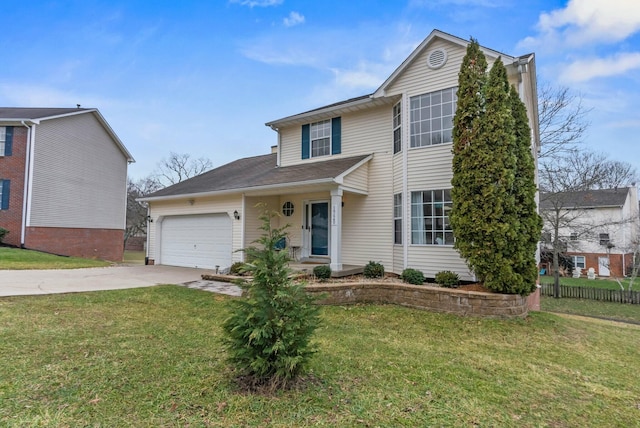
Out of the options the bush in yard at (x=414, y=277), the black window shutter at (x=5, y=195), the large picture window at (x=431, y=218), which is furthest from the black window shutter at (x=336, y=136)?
the black window shutter at (x=5, y=195)

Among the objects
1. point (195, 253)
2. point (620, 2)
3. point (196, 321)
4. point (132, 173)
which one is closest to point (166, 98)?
point (195, 253)

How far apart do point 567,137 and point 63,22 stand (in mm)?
22897

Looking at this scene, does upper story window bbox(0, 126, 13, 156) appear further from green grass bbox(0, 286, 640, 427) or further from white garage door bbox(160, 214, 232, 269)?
green grass bbox(0, 286, 640, 427)

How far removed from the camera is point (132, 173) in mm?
44062

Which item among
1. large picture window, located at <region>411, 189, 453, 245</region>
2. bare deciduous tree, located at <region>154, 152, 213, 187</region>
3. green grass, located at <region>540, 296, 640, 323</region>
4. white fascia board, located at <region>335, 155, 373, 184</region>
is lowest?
green grass, located at <region>540, 296, 640, 323</region>

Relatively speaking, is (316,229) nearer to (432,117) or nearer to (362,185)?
(362,185)

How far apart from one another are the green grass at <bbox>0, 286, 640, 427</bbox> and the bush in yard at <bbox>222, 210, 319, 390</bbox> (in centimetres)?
25

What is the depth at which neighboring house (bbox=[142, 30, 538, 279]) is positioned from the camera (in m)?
9.09

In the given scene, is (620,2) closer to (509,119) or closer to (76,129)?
(509,119)

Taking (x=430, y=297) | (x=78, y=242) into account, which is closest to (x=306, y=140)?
(x=430, y=297)

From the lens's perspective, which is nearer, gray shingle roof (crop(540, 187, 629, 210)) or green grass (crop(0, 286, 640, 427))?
green grass (crop(0, 286, 640, 427))

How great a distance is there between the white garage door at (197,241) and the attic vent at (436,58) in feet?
27.1

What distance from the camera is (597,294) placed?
671 inches

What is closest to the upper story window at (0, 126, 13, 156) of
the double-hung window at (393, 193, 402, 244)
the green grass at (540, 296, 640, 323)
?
the double-hung window at (393, 193, 402, 244)
